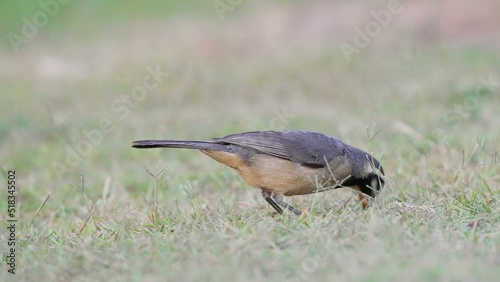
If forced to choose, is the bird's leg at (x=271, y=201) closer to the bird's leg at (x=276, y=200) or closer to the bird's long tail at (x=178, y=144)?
the bird's leg at (x=276, y=200)

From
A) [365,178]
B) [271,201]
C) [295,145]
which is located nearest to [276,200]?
[271,201]

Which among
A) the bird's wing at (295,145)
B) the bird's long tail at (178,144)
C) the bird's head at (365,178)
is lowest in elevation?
the bird's head at (365,178)

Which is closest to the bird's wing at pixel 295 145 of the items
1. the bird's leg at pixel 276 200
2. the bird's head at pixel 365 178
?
the bird's head at pixel 365 178

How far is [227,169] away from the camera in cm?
688

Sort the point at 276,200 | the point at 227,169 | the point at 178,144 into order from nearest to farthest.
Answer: the point at 178,144 → the point at 276,200 → the point at 227,169

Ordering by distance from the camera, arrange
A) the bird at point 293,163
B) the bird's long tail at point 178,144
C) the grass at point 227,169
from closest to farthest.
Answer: the grass at point 227,169 → the bird's long tail at point 178,144 → the bird at point 293,163

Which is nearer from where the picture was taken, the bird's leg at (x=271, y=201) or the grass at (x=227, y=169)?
the grass at (x=227, y=169)

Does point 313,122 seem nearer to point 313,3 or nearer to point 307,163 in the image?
point 307,163

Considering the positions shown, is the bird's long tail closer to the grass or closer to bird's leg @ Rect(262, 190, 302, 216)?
the grass

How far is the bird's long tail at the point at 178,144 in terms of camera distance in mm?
5082

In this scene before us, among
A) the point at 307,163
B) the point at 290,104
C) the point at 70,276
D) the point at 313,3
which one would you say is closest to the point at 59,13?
the point at 313,3

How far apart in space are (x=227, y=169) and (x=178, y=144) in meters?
1.78

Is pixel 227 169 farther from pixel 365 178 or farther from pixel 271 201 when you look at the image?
pixel 365 178

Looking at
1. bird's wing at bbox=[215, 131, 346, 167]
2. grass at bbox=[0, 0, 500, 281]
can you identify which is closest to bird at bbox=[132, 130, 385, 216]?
bird's wing at bbox=[215, 131, 346, 167]
